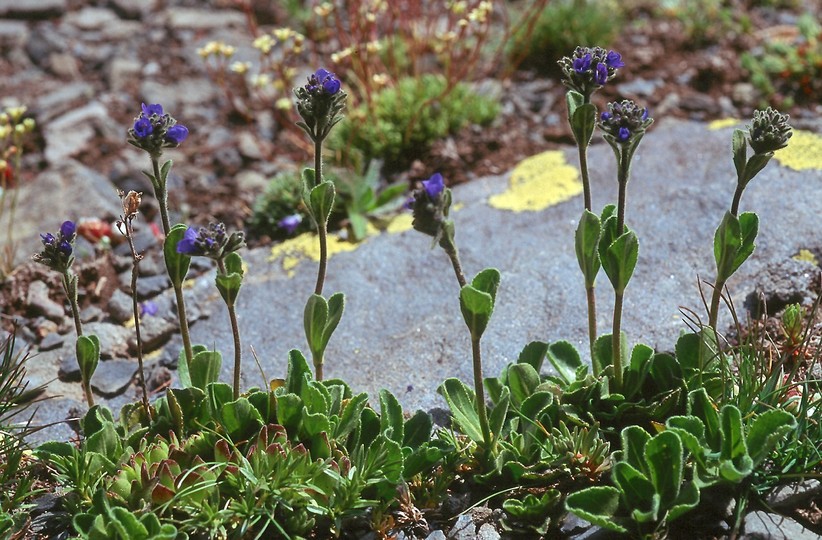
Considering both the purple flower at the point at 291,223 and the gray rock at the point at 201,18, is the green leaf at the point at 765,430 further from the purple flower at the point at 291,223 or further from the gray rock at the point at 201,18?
the gray rock at the point at 201,18

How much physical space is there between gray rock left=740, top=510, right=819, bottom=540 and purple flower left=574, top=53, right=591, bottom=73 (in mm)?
1623

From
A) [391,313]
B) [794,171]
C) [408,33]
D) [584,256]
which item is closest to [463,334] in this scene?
[391,313]

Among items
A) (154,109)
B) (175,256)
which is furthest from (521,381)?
(154,109)

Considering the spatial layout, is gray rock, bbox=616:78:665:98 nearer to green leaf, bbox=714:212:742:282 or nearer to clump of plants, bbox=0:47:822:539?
clump of plants, bbox=0:47:822:539

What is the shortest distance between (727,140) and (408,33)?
240 centimetres

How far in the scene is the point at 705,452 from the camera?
9.86ft

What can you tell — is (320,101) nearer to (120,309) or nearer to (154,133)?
(154,133)

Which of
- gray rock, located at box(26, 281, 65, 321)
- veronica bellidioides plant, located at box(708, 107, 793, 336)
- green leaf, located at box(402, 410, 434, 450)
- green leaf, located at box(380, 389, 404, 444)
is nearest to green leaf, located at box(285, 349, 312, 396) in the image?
green leaf, located at box(380, 389, 404, 444)

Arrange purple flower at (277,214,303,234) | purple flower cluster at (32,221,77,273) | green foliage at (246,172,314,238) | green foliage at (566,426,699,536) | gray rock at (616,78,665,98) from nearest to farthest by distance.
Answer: green foliage at (566,426,699,536) → purple flower cluster at (32,221,77,273) → purple flower at (277,214,303,234) → green foliage at (246,172,314,238) → gray rock at (616,78,665,98)

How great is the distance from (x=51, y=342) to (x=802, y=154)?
4.04 m

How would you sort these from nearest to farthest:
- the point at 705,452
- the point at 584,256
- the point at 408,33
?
the point at 705,452
the point at 584,256
the point at 408,33

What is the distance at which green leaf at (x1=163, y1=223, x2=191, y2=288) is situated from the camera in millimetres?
3246

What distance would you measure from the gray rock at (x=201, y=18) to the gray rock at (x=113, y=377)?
14.0ft

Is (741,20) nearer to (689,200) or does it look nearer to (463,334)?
(689,200)
